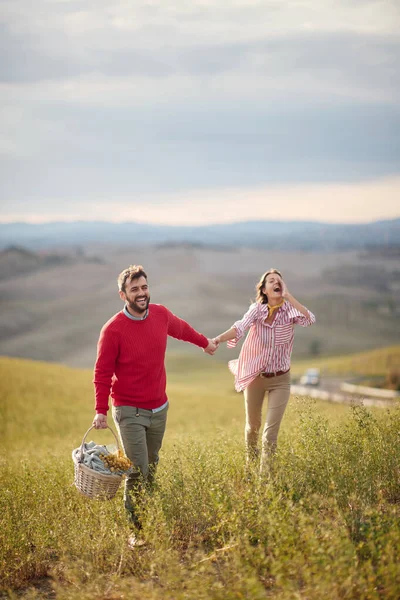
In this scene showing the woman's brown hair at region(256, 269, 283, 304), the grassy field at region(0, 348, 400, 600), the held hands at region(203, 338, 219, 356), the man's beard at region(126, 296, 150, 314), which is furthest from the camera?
the held hands at region(203, 338, 219, 356)

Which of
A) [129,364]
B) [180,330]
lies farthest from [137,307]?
[180,330]

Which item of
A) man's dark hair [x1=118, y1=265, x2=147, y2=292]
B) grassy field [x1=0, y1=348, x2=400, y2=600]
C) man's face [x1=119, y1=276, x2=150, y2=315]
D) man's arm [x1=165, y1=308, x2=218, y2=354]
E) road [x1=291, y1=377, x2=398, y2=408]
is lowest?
grassy field [x1=0, y1=348, x2=400, y2=600]

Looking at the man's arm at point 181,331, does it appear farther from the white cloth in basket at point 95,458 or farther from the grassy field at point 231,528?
the white cloth in basket at point 95,458

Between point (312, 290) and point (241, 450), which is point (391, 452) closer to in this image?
point (241, 450)

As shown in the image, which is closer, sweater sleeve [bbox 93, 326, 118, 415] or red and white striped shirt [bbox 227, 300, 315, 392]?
sweater sleeve [bbox 93, 326, 118, 415]

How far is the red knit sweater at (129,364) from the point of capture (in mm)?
5977

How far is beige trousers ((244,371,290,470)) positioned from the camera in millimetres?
6750

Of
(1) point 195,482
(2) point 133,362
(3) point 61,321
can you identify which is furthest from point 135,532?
(3) point 61,321

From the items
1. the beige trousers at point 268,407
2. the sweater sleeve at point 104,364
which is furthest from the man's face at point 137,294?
the beige trousers at point 268,407

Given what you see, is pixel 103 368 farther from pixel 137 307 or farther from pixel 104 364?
pixel 137 307

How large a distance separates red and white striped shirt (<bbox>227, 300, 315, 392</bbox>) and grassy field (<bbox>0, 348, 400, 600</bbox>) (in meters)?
0.50

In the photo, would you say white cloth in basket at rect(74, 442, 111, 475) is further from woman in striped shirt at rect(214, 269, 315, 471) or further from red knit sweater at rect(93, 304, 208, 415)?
woman in striped shirt at rect(214, 269, 315, 471)

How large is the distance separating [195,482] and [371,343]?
407 ft

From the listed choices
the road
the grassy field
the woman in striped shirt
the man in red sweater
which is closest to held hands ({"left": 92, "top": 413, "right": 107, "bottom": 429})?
the man in red sweater
